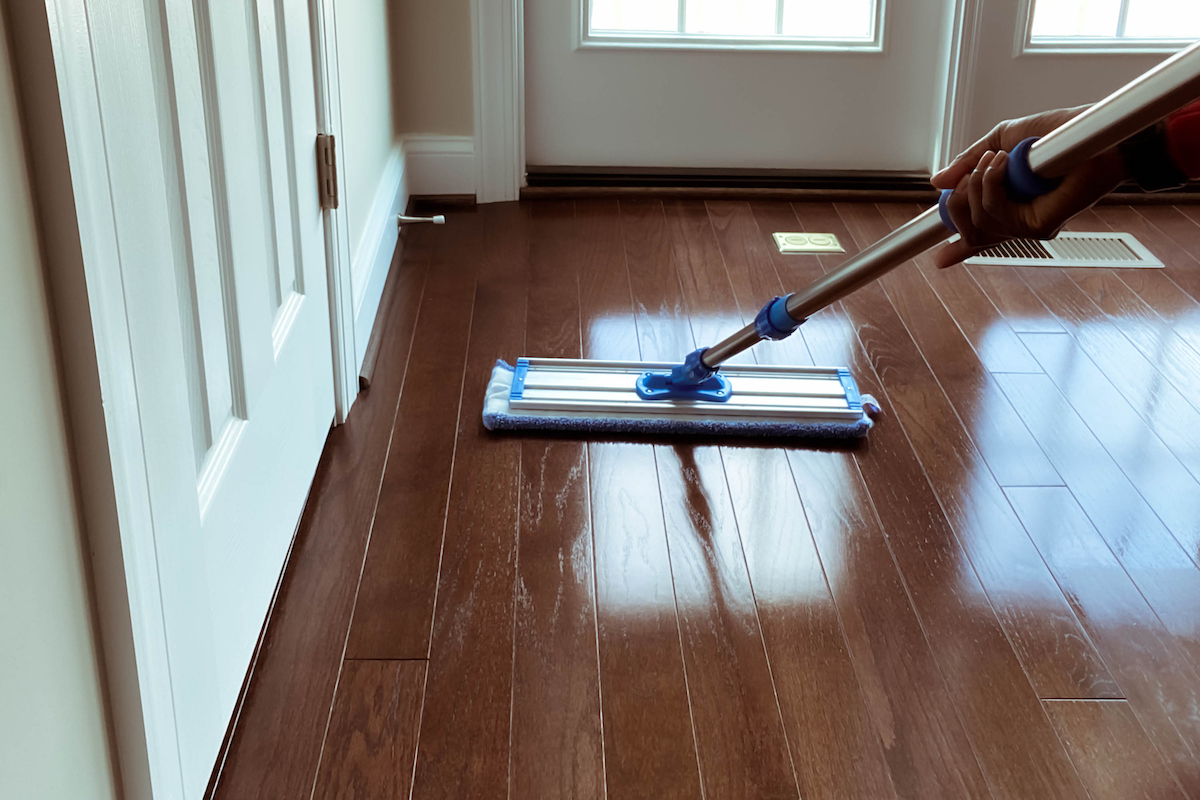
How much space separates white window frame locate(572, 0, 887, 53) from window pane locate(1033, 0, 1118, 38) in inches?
14.7

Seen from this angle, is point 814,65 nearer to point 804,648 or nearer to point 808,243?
point 808,243

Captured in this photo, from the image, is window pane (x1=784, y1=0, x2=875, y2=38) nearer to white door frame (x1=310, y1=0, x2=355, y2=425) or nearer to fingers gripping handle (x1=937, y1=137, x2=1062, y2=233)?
white door frame (x1=310, y1=0, x2=355, y2=425)

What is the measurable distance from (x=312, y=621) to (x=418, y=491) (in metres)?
0.31

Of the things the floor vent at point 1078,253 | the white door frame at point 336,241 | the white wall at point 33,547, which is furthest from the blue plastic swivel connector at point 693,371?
the white wall at point 33,547

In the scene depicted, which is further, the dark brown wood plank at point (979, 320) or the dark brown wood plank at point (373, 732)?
the dark brown wood plank at point (979, 320)

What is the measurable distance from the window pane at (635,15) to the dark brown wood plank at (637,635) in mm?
1074

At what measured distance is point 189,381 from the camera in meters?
1.10

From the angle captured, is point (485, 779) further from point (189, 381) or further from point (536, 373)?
point (536, 373)

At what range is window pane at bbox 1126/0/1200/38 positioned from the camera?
109 inches

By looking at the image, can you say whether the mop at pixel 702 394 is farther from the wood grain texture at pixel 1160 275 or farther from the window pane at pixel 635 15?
the window pane at pixel 635 15

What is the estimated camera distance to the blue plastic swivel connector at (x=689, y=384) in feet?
5.96

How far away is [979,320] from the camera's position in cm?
222

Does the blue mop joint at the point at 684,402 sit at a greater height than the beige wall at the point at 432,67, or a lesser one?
lesser

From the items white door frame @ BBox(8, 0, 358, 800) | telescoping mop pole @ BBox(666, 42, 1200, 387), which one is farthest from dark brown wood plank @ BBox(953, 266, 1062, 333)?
white door frame @ BBox(8, 0, 358, 800)
